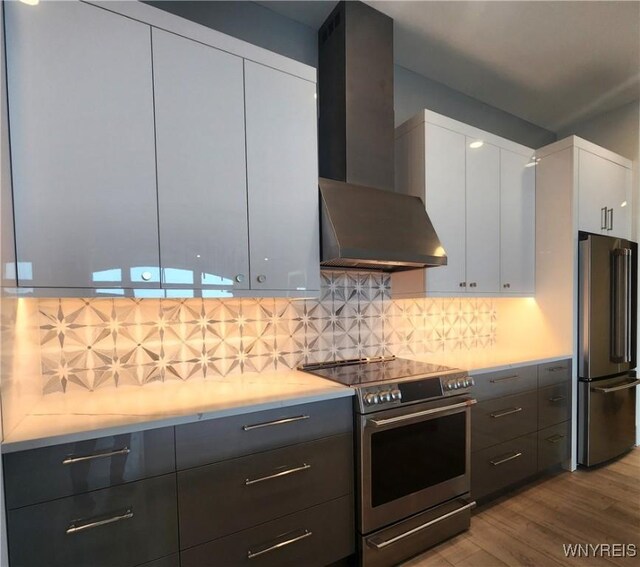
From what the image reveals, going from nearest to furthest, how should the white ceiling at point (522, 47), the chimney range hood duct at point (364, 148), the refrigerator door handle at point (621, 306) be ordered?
the chimney range hood duct at point (364, 148)
the white ceiling at point (522, 47)
the refrigerator door handle at point (621, 306)

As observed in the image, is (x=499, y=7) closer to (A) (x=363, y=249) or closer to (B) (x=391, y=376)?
(A) (x=363, y=249)

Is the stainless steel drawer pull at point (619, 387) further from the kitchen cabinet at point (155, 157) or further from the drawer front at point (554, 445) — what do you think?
the kitchen cabinet at point (155, 157)

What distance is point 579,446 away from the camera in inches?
99.3

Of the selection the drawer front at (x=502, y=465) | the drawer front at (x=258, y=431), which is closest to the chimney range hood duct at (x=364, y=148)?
the drawer front at (x=258, y=431)

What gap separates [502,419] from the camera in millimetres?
2111

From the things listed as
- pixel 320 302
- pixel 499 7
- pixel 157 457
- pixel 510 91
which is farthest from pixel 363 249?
pixel 510 91

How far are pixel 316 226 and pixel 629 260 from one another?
2.72m

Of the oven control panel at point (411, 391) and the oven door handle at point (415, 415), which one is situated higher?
the oven control panel at point (411, 391)

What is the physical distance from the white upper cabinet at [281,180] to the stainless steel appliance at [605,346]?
217 centimetres

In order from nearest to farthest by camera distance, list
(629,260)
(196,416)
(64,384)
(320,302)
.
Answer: (196,416) < (64,384) < (320,302) < (629,260)

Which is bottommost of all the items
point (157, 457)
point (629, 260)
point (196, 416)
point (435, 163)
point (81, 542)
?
point (81, 542)

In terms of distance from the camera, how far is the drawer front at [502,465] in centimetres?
199

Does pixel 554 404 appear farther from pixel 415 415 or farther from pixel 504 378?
pixel 415 415

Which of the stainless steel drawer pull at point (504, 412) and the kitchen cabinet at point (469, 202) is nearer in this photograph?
the stainless steel drawer pull at point (504, 412)
